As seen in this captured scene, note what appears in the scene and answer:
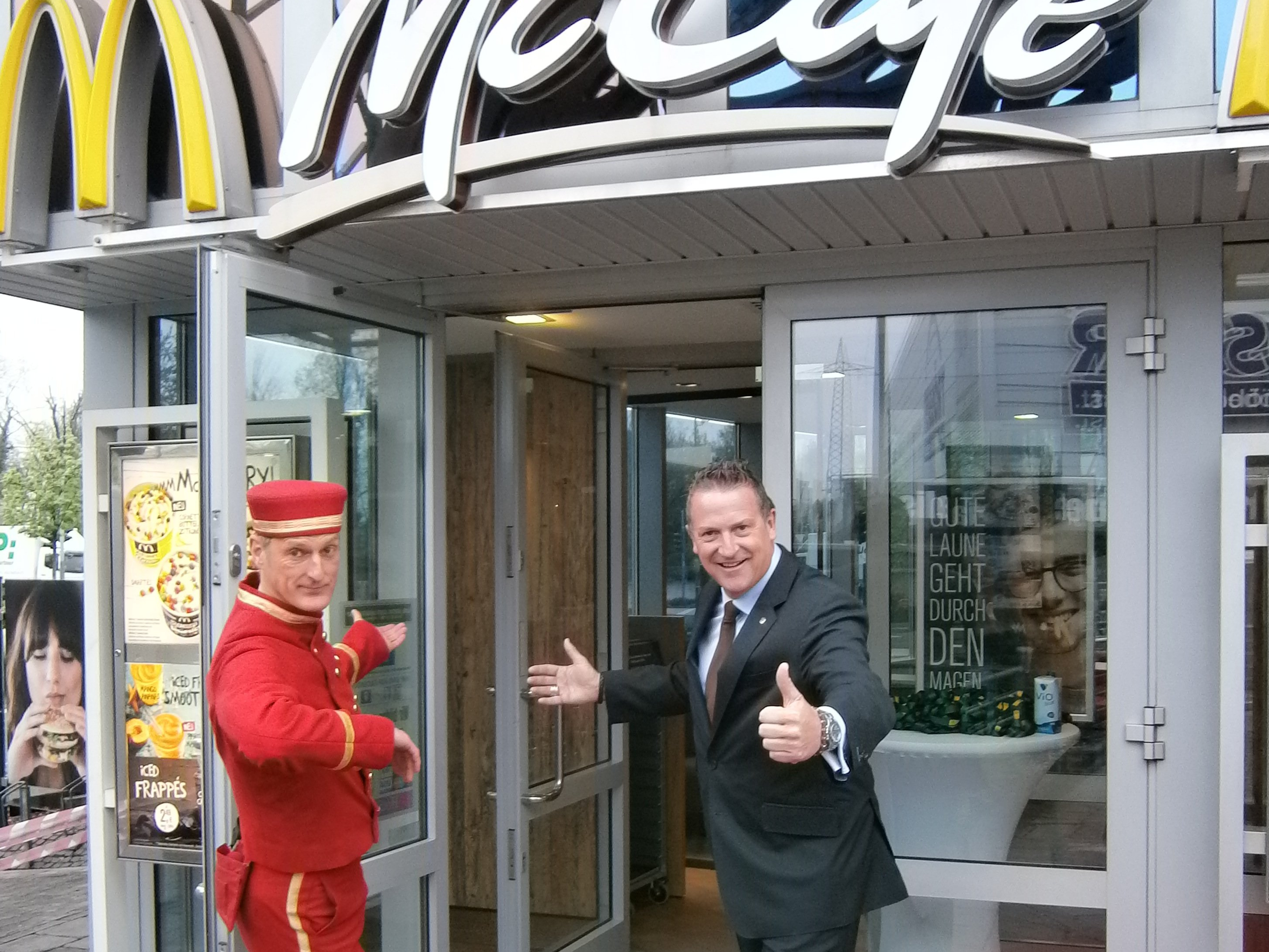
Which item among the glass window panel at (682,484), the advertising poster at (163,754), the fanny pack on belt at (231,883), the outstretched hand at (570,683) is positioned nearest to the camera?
the fanny pack on belt at (231,883)

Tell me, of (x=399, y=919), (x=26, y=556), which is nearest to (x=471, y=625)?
(x=399, y=919)

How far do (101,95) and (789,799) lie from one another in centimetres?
265

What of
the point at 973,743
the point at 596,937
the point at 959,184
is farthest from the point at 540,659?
the point at 959,184

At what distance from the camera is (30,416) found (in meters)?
8.06

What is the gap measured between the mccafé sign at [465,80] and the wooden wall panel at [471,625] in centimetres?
238

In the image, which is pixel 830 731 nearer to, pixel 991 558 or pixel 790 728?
pixel 790 728

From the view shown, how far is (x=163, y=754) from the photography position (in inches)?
161

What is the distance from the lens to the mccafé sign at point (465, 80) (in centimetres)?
259

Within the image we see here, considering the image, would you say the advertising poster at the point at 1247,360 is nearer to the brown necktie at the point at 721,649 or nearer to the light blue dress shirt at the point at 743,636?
the light blue dress shirt at the point at 743,636

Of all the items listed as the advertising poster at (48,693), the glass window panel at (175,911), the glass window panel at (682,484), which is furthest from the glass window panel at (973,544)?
the advertising poster at (48,693)

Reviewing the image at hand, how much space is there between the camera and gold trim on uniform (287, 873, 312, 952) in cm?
270

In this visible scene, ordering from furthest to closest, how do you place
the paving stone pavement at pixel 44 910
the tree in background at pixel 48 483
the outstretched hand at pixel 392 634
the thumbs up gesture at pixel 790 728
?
the tree in background at pixel 48 483, the paving stone pavement at pixel 44 910, the outstretched hand at pixel 392 634, the thumbs up gesture at pixel 790 728

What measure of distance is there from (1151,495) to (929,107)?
1.27 meters

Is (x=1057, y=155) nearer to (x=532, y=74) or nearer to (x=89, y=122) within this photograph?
(x=532, y=74)
